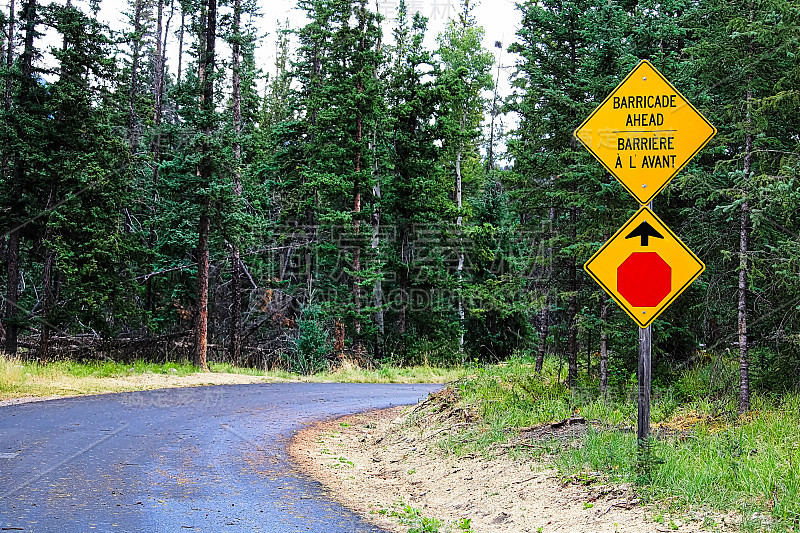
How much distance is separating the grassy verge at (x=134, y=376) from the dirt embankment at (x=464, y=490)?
8567 mm

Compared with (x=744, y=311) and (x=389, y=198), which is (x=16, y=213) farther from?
(x=744, y=311)

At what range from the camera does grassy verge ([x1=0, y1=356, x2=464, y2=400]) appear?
16.7 m

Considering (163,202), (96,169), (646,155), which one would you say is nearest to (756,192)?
(646,155)

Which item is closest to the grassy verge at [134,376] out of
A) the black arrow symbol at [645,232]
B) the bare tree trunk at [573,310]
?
the bare tree trunk at [573,310]

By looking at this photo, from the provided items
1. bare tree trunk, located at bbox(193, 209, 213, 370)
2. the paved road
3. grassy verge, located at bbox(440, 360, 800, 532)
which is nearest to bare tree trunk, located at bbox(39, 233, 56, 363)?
bare tree trunk, located at bbox(193, 209, 213, 370)

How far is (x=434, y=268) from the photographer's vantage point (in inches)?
1235

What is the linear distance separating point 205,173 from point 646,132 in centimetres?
2051

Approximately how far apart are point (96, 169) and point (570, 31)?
1607 centimetres

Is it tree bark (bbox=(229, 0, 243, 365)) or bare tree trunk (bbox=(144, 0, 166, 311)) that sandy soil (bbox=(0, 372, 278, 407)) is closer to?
tree bark (bbox=(229, 0, 243, 365))

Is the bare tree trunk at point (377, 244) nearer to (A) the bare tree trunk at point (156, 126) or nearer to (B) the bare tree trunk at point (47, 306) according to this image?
(A) the bare tree trunk at point (156, 126)

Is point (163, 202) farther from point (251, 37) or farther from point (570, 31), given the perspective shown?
point (570, 31)

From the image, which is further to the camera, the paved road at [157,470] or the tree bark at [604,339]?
the tree bark at [604,339]

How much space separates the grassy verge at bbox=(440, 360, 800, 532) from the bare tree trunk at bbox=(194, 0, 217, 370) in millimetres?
13971

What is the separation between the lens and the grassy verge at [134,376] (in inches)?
656
